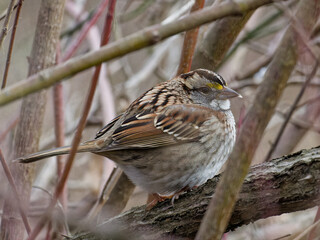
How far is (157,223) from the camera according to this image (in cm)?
241

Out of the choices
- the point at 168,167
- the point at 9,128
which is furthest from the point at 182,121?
the point at 9,128

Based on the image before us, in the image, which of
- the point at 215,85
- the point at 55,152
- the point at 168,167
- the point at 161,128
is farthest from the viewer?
the point at 215,85

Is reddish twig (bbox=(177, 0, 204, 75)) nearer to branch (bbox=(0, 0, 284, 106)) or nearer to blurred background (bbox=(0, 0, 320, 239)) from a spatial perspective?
blurred background (bbox=(0, 0, 320, 239))

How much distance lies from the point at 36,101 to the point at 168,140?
0.80m

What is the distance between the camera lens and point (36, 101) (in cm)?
290

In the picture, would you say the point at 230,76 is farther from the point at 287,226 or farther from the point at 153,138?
the point at 153,138

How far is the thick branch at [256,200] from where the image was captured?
81.0 inches

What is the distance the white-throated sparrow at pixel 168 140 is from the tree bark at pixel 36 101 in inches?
14.0

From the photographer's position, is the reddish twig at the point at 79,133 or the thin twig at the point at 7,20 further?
the thin twig at the point at 7,20

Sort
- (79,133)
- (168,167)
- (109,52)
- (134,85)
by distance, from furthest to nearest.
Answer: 1. (134,85)
2. (168,167)
3. (79,133)
4. (109,52)

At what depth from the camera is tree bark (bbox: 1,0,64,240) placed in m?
2.77

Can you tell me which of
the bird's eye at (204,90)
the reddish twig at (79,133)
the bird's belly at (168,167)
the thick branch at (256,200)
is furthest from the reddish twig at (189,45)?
the reddish twig at (79,133)

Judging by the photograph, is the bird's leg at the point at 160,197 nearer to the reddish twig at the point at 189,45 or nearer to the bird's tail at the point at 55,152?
the bird's tail at the point at 55,152

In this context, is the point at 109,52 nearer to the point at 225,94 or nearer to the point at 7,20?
the point at 7,20
